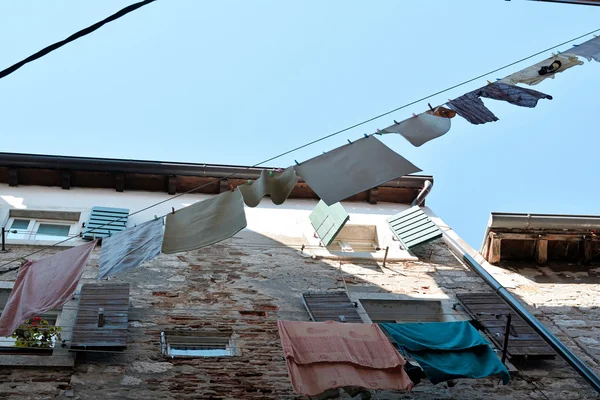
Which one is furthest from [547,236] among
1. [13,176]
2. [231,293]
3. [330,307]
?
[13,176]

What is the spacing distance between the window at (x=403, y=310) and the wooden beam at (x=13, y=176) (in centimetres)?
604

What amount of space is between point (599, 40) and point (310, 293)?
483 cm

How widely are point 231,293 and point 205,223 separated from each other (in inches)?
101

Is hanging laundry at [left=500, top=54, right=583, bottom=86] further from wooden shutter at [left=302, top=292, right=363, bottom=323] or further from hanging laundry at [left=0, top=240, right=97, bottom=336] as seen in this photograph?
hanging laundry at [left=0, top=240, right=97, bottom=336]

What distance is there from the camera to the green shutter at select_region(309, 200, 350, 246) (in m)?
11.5

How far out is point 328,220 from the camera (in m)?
11.9

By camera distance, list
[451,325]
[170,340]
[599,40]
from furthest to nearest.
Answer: [599,40] → [170,340] → [451,325]

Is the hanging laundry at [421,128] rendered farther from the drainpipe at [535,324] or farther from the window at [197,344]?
the window at [197,344]

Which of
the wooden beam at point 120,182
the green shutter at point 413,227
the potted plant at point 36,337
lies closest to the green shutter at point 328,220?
the green shutter at point 413,227

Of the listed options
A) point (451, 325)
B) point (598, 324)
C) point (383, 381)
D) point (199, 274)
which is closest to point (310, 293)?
point (199, 274)

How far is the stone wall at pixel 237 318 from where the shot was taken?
7.86 meters

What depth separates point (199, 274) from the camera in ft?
34.1

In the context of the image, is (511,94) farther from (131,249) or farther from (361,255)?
(131,249)

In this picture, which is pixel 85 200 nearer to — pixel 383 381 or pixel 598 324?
pixel 383 381
